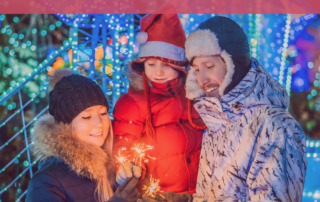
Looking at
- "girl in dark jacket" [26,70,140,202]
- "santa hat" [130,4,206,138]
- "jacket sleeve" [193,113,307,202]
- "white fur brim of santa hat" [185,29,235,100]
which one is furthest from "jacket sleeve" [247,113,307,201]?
"santa hat" [130,4,206,138]

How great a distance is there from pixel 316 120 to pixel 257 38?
8.19 meters

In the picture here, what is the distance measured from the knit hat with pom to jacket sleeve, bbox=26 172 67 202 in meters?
0.42

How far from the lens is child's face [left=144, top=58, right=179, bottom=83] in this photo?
6.79 feet

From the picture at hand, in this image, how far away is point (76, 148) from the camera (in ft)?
5.71

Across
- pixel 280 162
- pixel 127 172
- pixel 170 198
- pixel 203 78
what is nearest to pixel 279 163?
pixel 280 162

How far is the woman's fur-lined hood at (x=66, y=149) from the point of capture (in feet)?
5.60

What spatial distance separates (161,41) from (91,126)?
2.96ft

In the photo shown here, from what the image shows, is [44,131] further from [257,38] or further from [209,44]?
[257,38]

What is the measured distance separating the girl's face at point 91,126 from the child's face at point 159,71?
0.52 metres

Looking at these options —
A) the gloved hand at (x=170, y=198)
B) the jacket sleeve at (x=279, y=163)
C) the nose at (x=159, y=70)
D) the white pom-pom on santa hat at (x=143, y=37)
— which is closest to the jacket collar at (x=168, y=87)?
the nose at (x=159, y=70)

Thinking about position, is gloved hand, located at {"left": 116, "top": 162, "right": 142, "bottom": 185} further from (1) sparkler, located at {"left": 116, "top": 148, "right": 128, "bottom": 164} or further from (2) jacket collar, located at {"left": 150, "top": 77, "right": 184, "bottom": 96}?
(2) jacket collar, located at {"left": 150, "top": 77, "right": 184, "bottom": 96}

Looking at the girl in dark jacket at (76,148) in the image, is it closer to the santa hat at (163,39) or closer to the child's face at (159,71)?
the child's face at (159,71)

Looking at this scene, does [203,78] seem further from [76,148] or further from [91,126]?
[76,148]

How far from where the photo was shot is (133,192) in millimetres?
1688
